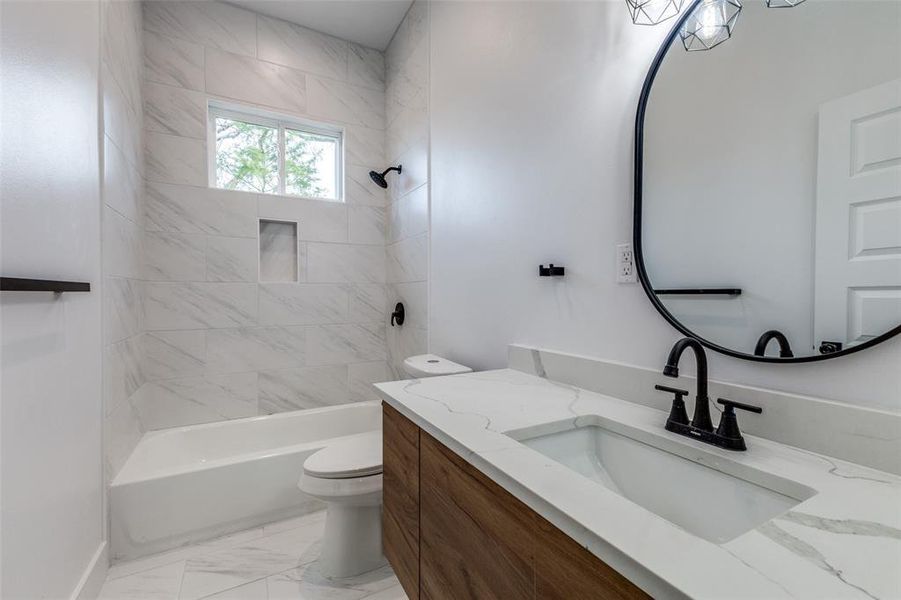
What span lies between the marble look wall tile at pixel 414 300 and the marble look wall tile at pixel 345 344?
35 centimetres

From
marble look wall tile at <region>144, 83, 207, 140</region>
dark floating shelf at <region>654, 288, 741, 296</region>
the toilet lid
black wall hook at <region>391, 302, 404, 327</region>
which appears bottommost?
the toilet lid

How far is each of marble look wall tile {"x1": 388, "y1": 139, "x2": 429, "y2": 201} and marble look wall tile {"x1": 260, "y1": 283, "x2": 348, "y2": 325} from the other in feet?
2.68

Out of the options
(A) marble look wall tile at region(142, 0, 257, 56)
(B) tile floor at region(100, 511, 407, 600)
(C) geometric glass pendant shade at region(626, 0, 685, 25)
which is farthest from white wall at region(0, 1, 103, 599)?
(C) geometric glass pendant shade at region(626, 0, 685, 25)

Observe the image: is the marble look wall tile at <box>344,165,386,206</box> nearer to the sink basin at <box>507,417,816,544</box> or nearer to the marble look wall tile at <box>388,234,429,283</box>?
the marble look wall tile at <box>388,234,429,283</box>

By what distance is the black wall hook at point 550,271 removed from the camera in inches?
50.8

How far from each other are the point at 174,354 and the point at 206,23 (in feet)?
6.65

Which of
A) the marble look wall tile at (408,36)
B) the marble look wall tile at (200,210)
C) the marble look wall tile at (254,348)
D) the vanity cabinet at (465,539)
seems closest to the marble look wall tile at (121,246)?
the marble look wall tile at (200,210)

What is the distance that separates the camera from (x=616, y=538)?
0.45 meters

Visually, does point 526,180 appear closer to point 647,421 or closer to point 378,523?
point 647,421

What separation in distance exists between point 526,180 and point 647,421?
957 millimetres

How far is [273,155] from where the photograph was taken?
8.59 feet

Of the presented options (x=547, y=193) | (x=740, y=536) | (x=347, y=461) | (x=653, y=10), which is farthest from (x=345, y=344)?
(x=740, y=536)

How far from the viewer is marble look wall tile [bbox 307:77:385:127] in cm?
264

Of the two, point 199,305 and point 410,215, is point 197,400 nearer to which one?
point 199,305
